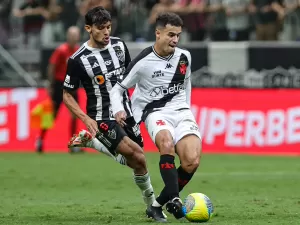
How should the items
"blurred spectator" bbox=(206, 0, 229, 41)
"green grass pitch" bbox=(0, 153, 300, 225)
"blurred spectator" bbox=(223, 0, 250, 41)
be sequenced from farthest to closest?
"blurred spectator" bbox=(206, 0, 229, 41)
"blurred spectator" bbox=(223, 0, 250, 41)
"green grass pitch" bbox=(0, 153, 300, 225)

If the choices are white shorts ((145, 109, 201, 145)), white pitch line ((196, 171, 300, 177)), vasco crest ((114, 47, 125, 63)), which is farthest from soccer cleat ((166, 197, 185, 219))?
white pitch line ((196, 171, 300, 177))

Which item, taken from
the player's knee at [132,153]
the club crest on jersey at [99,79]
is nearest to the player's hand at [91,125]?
the player's knee at [132,153]

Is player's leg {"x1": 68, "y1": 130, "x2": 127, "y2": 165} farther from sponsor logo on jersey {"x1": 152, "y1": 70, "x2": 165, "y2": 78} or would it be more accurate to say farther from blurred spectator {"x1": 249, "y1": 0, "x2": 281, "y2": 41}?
blurred spectator {"x1": 249, "y1": 0, "x2": 281, "y2": 41}

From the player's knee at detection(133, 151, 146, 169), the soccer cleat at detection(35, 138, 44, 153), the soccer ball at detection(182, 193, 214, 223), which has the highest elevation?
the player's knee at detection(133, 151, 146, 169)

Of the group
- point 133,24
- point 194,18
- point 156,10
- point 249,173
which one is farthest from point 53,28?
point 249,173

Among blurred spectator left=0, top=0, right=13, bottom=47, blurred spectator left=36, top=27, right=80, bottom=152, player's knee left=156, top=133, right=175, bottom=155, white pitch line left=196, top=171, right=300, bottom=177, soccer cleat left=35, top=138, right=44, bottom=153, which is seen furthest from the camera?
blurred spectator left=0, top=0, right=13, bottom=47

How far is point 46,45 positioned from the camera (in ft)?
71.2

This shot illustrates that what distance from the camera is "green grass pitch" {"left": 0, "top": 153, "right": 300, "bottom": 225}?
29.4 feet

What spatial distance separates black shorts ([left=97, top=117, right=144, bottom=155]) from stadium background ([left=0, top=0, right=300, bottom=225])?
30.7 inches

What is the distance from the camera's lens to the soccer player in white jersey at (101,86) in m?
9.33

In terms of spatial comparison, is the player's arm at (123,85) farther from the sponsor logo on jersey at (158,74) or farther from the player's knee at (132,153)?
the player's knee at (132,153)

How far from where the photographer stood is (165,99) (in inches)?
358

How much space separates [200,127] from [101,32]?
9.12 meters

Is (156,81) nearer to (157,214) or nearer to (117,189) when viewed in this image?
(157,214)
